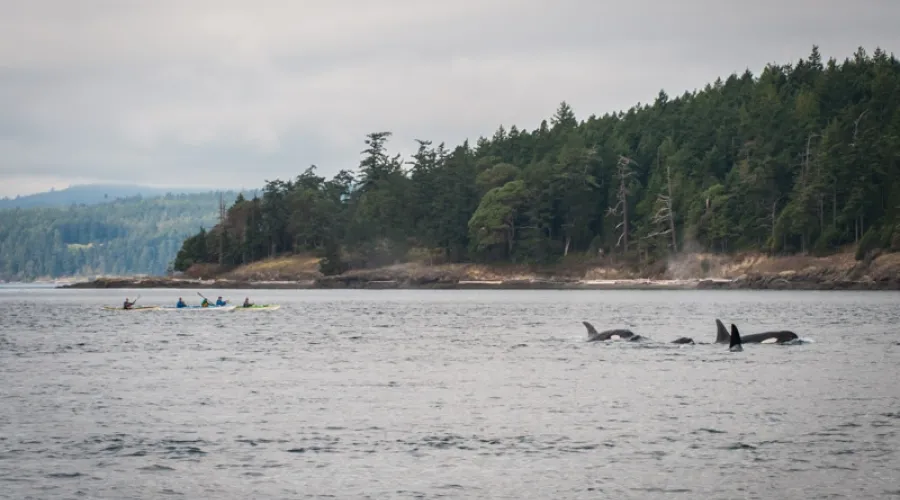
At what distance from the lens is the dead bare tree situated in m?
184

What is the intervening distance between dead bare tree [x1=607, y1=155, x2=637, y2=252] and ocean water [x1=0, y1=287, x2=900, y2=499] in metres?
112

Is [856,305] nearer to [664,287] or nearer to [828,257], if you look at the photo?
[828,257]

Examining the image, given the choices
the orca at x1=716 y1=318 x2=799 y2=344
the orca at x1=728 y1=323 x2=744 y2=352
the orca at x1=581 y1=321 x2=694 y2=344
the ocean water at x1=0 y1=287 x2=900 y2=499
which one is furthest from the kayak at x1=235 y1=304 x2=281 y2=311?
the orca at x1=728 y1=323 x2=744 y2=352

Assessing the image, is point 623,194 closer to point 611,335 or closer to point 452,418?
point 611,335

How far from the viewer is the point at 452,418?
3472cm

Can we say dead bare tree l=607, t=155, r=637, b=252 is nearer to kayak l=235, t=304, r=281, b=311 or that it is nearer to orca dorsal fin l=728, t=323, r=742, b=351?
kayak l=235, t=304, r=281, b=311

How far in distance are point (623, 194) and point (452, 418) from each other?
154m

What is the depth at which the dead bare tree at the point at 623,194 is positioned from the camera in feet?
602

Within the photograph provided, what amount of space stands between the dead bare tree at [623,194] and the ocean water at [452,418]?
112359mm

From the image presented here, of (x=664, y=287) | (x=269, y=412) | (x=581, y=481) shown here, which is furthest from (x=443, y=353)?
(x=664, y=287)

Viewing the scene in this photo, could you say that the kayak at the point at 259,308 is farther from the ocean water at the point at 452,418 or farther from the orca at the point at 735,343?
the orca at the point at 735,343

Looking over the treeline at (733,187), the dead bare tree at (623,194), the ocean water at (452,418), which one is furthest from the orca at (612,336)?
the dead bare tree at (623,194)

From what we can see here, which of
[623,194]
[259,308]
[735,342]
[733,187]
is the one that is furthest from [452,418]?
[623,194]

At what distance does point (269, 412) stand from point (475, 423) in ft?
22.8
